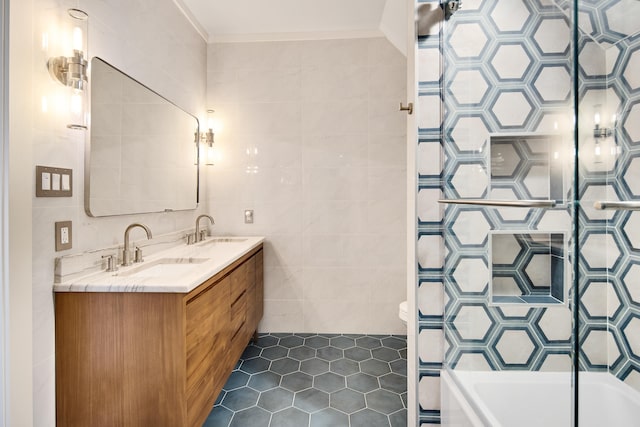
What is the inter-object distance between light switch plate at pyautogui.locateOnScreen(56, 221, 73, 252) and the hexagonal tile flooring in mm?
1135

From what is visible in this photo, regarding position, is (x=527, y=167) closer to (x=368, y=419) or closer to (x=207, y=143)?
(x=368, y=419)

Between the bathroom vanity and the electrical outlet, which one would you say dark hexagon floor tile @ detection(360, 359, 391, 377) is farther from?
the electrical outlet

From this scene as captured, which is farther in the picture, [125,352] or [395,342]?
[395,342]

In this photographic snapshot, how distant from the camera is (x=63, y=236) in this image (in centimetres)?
138

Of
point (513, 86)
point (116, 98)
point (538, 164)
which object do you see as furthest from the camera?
point (116, 98)

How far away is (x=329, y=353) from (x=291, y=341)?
377 mm

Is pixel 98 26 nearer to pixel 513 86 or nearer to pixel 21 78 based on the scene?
pixel 21 78

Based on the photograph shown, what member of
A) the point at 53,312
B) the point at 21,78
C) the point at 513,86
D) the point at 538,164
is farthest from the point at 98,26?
the point at 538,164

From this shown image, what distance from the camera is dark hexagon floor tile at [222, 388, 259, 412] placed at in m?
1.89

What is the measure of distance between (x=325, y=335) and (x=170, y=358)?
5.75 ft

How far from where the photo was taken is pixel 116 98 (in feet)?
5.72

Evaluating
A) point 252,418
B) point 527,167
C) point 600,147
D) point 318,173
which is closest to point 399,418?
point 252,418

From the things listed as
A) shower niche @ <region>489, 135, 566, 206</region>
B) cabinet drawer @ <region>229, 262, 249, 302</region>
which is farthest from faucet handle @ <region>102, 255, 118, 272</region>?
shower niche @ <region>489, 135, 566, 206</region>

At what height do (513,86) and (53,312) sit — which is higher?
(513,86)
